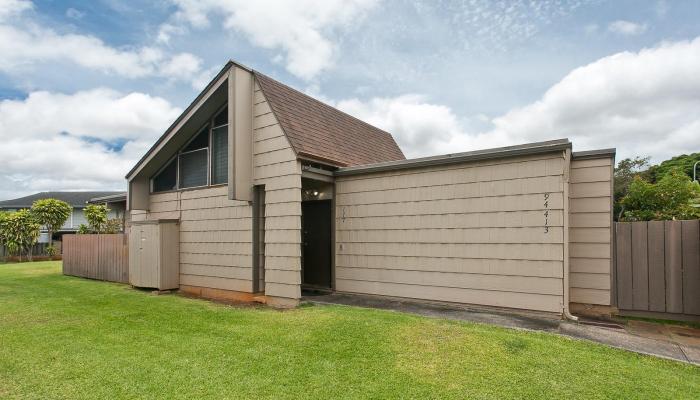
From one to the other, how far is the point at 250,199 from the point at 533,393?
5930 millimetres

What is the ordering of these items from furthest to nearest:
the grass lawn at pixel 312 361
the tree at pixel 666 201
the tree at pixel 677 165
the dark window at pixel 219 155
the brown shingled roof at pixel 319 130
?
the tree at pixel 677 165 → the tree at pixel 666 201 → the dark window at pixel 219 155 → the brown shingled roof at pixel 319 130 → the grass lawn at pixel 312 361

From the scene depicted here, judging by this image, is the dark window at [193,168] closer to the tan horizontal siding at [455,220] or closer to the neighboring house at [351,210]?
the neighboring house at [351,210]

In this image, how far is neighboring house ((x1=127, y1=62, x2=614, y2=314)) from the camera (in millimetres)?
5895

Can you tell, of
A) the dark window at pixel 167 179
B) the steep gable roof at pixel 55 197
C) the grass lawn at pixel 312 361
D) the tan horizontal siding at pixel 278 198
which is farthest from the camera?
the steep gable roof at pixel 55 197

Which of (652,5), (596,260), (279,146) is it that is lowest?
(596,260)

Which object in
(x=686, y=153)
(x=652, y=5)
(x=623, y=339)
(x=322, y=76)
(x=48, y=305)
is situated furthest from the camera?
(x=686, y=153)

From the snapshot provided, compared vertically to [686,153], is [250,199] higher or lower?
lower

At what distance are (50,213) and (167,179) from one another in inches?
650

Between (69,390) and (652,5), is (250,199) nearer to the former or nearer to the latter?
(69,390)

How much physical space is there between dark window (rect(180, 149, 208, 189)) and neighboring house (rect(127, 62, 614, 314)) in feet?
0.13

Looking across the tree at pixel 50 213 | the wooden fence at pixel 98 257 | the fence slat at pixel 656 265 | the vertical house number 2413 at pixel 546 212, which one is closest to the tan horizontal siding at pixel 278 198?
the vertical house number 2413 at pixel 546 212

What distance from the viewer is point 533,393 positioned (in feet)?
10.4

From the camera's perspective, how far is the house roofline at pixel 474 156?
5.60m

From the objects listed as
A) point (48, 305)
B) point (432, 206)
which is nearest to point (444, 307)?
point (432, 206)
